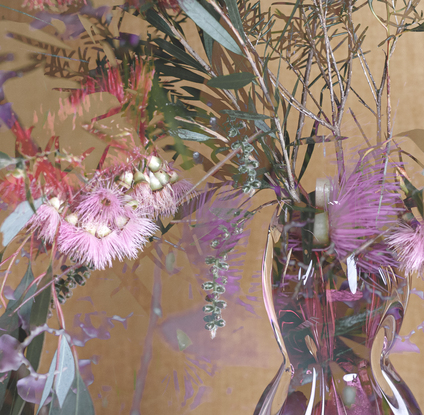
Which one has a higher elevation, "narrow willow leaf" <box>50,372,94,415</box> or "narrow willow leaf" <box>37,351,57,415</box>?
"narrow willow leaf" <box>37,351,57,415</box>

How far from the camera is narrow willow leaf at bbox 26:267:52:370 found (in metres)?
0.28

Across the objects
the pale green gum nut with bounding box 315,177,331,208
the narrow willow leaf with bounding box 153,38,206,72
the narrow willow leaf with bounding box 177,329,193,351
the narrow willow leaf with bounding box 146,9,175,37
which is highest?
the narrow willow leaf with bounding box 146,9,175,37

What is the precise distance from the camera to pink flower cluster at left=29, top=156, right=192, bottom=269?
261mm

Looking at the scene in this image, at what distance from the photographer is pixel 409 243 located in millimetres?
253

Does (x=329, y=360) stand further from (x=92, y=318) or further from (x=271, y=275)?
(x=92, y=318)

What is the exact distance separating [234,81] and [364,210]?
128 mm

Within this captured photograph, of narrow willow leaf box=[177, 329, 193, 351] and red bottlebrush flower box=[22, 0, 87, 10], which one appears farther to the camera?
narrow willow leaf box=[177, 329, 193, 351]

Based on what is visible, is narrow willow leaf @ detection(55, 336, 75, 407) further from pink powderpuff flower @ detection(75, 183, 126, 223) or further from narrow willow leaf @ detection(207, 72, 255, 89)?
narrow willow leaf @ detection(207, 72, 255, 89)

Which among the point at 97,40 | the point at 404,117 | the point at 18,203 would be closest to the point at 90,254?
the point at 18,203

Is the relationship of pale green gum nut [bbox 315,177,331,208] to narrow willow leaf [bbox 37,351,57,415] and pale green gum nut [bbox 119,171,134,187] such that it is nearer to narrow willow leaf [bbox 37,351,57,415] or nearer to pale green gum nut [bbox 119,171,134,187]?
pale green gum nut [bbox 119,171,134,187]

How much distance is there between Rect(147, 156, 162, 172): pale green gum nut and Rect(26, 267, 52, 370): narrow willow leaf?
118 mm

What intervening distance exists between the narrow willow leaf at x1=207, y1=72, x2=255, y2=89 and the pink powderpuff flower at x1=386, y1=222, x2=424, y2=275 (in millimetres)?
150

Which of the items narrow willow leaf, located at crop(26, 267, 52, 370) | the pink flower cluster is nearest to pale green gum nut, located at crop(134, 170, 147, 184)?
the pink flower cluster

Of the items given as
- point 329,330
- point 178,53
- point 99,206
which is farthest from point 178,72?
point 329,330
